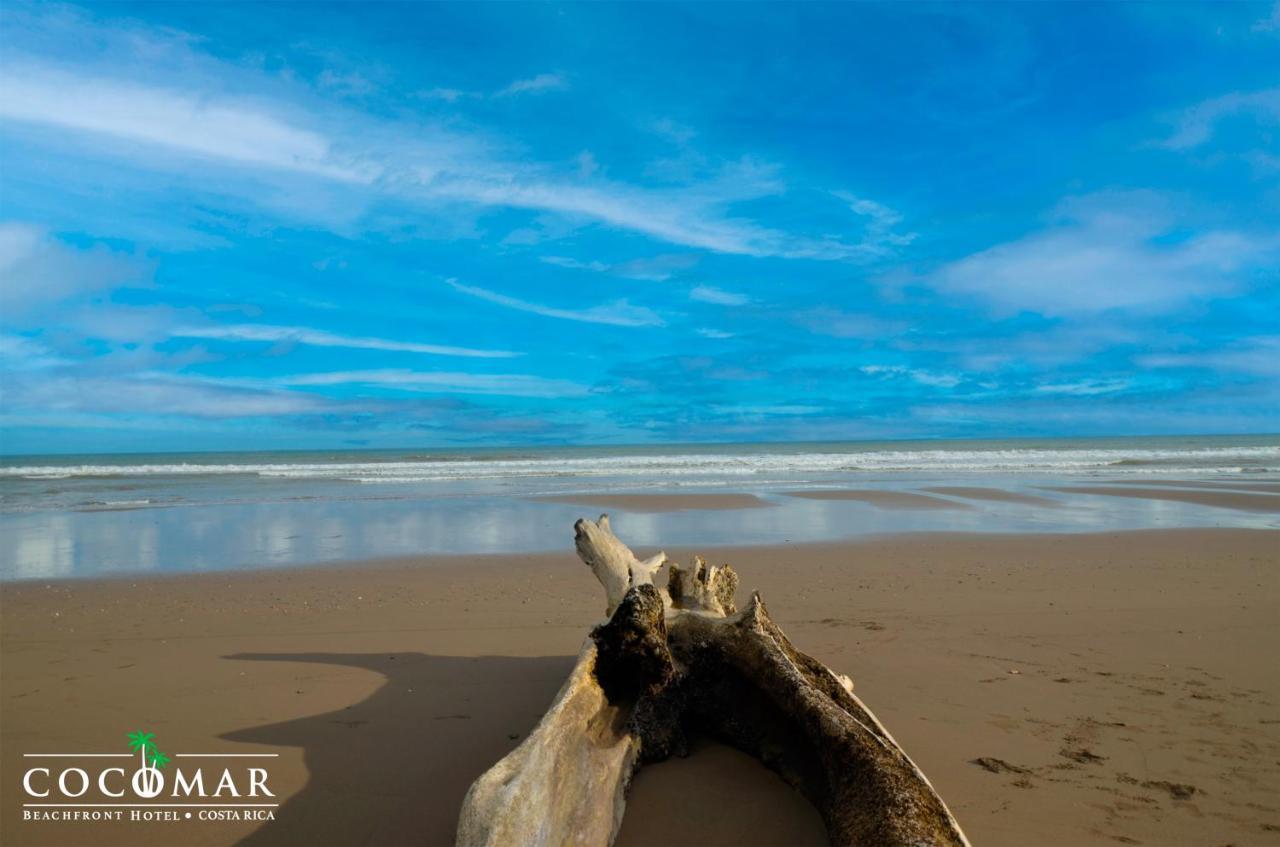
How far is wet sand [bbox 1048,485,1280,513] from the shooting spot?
16297 millimetres

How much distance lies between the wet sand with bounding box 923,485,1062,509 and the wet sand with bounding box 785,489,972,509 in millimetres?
1131

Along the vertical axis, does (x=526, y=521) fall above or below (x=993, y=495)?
below

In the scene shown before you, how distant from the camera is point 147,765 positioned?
382cm

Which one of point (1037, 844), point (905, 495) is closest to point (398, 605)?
point (1037, 844)

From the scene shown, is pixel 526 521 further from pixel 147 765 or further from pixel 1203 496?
pixel 1203 496

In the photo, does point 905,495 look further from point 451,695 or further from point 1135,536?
point 451,695

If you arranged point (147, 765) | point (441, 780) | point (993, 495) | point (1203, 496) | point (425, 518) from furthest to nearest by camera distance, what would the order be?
point (993, 495), point (1203, 496), point (425, 518), point (147, 765), point (441, 780)

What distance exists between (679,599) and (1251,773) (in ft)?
9.83

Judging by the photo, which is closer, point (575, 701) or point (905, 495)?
point (575, 701)

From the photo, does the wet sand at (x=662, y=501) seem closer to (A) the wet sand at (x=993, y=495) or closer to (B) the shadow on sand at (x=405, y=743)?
(A) the wet sand at (x=993, y=495)

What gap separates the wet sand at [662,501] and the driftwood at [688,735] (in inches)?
510

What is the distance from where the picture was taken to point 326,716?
14.2ft

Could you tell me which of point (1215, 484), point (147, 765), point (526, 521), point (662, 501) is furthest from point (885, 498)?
point (147, 765)

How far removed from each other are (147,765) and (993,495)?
64.5 feet
